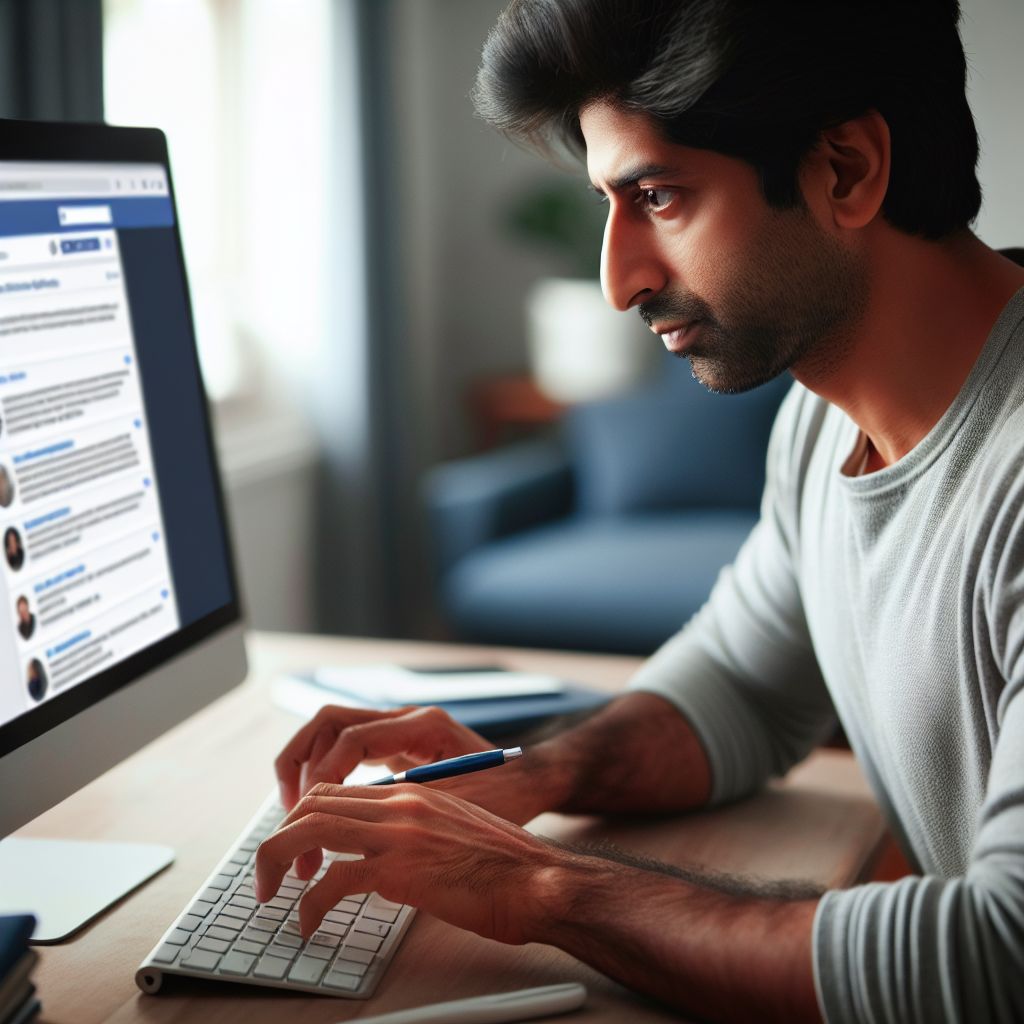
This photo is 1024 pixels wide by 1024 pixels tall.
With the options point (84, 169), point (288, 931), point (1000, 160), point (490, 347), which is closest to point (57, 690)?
point (288, 931)

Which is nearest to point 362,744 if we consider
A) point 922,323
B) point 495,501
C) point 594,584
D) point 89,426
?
point 89,426

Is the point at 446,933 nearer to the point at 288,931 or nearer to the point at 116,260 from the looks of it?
the point at 288,931

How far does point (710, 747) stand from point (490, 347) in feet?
10.8

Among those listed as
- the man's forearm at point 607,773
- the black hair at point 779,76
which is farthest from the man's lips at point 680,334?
the man's forearm at point 607,773

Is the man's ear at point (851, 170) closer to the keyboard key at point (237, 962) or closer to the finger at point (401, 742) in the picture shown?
the finger at point (401, 742)

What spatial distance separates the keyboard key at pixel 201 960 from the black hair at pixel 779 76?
633 millimetres

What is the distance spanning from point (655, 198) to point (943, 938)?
55cm

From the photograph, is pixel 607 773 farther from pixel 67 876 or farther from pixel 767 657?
Result: pixel 67 876

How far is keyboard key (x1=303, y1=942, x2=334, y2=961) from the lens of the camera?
0.80 meters

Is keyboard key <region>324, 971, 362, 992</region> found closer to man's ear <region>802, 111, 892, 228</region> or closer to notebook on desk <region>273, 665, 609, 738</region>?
notebook on desk <region>273, 665, 609, 738</region>

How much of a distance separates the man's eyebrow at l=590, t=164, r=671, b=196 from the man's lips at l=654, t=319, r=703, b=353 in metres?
0.11

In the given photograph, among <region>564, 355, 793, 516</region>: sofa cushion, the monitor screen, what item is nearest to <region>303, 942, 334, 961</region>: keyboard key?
the monitor screen

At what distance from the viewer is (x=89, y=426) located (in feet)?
3.04

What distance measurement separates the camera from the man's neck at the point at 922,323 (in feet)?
3.16
